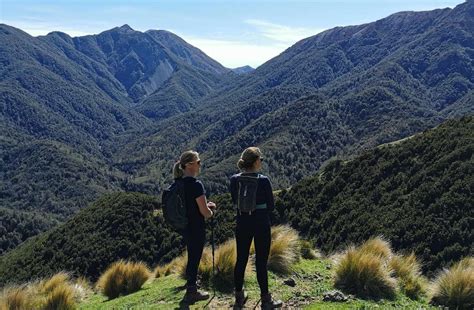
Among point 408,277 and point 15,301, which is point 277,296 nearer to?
point 408,277

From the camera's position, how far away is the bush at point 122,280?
36.9ft

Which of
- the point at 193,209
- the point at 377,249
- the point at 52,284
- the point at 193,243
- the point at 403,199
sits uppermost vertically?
the point at 193,209

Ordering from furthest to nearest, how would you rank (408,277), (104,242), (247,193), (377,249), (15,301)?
(104,242) → (377,249) → (408,277) → (15,301) → (247,193)

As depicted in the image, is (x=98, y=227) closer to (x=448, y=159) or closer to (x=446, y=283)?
(x=448, y=159)

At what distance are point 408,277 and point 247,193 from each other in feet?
16.1

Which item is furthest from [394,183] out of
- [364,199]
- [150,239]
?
[150,239]

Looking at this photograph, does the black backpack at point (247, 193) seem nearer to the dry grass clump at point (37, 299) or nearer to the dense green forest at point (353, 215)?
the dry grass clump at point (37, 299)

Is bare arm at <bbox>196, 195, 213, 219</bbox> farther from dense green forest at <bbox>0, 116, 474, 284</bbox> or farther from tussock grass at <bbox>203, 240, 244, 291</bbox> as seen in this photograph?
dense green forest at <bbox>0, 116, 474, 284</bbox>

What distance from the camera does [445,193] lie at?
3462 centimetres

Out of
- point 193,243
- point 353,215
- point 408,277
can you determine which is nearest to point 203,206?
point 193,243

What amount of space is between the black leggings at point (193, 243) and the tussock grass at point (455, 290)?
4.58 metres

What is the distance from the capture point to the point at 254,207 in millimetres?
7156

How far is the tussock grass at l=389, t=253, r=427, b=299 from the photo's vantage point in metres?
9.35

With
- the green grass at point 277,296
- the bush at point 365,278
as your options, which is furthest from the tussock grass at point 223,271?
the bush at point 365,278
